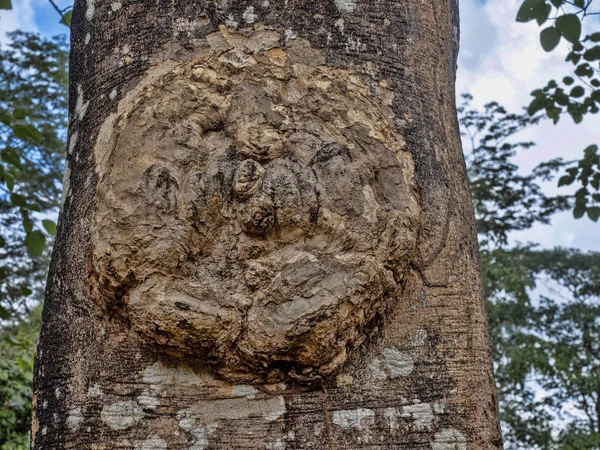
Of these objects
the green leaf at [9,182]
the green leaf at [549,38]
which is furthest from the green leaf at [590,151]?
the green leaf at [9,182]

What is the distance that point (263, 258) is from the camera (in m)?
1.41

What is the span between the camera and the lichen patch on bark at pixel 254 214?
1.37 metres

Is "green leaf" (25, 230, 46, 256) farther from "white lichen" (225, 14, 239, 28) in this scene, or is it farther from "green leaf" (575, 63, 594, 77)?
"green leaf" (575, 63, 594, 77)

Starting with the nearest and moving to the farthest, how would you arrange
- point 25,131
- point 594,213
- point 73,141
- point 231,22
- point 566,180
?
1. point 231,22
2. point 73,141
3. point 25,131
4. point 594,213
5. point 566,180

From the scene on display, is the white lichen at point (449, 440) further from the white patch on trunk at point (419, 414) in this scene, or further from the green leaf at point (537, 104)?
the green leaf at point (537, 104)

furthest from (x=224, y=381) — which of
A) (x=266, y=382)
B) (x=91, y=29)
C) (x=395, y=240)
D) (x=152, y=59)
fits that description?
(x=91, y=29)

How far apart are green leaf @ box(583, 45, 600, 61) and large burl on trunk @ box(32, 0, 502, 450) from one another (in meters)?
2.55

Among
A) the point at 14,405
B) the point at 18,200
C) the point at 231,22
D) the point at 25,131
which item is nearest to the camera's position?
the point at 231,22

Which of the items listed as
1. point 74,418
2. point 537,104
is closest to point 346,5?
point 74,418

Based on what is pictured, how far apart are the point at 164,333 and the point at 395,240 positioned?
1.56 ft

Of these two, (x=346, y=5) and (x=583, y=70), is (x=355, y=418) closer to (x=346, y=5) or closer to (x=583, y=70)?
(x=346, y=5)

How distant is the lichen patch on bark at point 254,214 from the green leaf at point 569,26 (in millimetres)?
1607

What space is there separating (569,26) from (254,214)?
1.93 metres

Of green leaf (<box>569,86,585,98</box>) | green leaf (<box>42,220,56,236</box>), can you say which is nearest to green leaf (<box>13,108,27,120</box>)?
green leaf (<box>42,220,56,236</box>)
